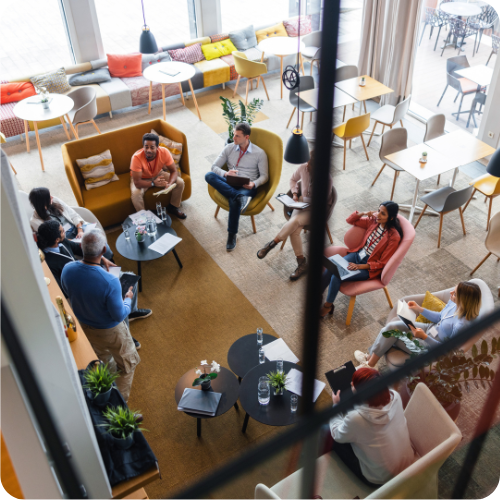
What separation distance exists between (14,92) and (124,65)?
5.86ft

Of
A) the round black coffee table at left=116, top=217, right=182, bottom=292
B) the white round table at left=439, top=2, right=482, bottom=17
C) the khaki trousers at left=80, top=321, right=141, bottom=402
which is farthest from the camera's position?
the white round table at left=439, top=2, right=482, bottom=17

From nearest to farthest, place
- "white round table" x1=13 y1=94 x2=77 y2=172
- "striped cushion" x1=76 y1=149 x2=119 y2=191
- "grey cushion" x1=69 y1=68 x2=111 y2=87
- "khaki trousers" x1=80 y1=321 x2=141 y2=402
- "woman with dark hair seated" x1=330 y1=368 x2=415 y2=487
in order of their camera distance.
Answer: "woman with dark hair seated" x1=330 y1=368 x2=415 y2=487, "khaki trousers" x1=80 y1=321 x2=141 y2=402, "striped cushion" x1=76 y1=149 x2=119 y2=191, "white round table" x1=13 y1=94 x2=77 y2=172, "grey cushion" x1=69 y1=68 x2=111 y2=87

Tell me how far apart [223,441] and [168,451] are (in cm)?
42

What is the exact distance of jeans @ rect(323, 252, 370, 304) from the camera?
4.56 metres

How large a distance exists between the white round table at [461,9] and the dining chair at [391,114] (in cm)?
165

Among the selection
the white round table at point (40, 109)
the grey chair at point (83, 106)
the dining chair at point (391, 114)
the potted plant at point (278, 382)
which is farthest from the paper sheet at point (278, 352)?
the grey chair at point (83, 106)

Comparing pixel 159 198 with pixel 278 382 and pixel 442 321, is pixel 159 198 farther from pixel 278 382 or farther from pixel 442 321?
pixel 442 321

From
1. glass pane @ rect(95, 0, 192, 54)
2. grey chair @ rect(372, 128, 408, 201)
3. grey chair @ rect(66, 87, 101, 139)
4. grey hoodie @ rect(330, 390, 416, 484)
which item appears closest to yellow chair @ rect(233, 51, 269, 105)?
glass pane @ rect(95, 0, 192, 54)

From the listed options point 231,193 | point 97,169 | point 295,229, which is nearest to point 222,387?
point 295,229

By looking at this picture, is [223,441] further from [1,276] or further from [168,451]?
[1,276]

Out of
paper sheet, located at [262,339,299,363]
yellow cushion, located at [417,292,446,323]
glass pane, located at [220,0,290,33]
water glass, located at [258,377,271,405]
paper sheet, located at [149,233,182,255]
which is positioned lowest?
paper sheet, located at [262,339,299,363]

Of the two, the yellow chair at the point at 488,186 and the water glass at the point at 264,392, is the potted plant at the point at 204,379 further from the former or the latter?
the yellow chair at the point at 488,186

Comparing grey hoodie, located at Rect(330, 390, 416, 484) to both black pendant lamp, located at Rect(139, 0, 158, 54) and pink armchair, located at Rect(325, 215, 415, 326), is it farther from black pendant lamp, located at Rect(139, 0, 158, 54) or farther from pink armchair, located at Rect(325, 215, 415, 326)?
black pendant lamp, located at Rect(139, 0, 158, 54)

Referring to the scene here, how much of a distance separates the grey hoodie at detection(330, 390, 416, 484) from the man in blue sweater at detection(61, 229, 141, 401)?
5.76 ft
